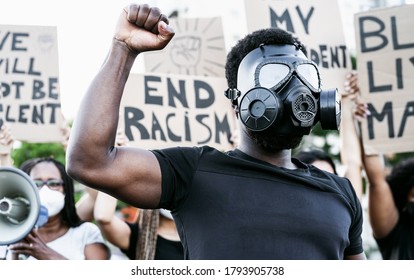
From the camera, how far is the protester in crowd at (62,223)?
3730mm

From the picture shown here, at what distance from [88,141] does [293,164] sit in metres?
0.68

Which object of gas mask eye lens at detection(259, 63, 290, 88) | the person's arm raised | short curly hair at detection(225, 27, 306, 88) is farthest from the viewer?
short curly hair at detection(225, 27, 306, 88)

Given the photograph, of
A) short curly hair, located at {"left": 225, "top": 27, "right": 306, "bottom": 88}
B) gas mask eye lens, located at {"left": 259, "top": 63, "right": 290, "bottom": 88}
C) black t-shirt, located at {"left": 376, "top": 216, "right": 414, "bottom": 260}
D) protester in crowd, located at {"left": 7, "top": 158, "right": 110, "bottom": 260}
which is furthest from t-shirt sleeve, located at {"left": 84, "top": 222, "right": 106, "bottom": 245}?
gas mask eye lens, located at {"left": 259, "top": 63, "right": 290, "bottom": 88}

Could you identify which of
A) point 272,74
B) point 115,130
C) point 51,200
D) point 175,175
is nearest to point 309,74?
point 272,74

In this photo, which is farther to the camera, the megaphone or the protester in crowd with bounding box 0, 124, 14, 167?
the protester in crowd with bounding box 0, 124, 14, 167

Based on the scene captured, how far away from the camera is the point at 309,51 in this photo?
13.5 feet

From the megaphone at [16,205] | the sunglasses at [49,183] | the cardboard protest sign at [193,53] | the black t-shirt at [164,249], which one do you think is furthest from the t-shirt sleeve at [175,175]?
the cardboard protest sign at [193,53]

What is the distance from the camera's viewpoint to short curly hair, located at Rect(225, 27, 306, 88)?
83.9 inches

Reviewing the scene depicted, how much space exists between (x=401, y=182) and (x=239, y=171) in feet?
7.97

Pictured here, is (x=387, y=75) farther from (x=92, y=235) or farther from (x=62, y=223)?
(x=62, y=223)

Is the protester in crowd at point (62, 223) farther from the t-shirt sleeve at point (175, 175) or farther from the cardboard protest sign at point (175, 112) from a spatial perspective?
the t-shirt sleeve at point (175, 175)

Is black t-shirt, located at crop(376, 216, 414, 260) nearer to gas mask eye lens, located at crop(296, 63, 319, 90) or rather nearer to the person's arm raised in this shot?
gas mask eye lens, located at crop(296, 63, 319, 90)

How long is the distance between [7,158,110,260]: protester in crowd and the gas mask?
6.34 feet

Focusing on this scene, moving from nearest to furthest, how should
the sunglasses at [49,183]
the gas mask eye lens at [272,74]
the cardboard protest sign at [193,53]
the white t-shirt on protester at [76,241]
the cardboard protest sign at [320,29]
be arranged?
the gas mask eye lens at [272,74] → the white t-shirt on protester at [76,241] → the sunglasses at [49,183] → the cardboard protest sign at [320,29] → the cardboard protest sign at [193,53]
